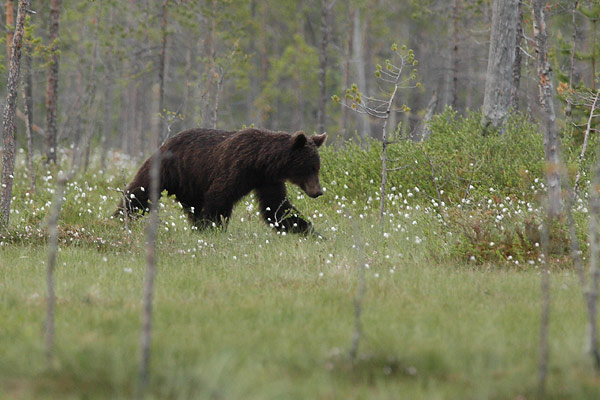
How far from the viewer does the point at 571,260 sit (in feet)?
23.3

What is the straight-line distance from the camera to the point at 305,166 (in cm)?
925

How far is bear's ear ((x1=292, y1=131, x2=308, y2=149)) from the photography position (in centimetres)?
891

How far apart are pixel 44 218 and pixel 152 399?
6949 mm

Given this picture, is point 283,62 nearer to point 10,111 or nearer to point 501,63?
point 501,63

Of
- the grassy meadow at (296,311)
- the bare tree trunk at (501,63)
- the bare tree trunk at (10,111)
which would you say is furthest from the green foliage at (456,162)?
the bare tree trunk at (10,111)

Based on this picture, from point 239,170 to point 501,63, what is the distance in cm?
683

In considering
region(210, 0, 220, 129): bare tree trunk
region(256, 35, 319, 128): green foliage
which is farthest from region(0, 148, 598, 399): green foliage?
region(256, 35, 319, 128): green foliage

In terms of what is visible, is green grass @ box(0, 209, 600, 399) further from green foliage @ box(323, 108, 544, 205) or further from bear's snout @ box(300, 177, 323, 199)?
green foliage @ box(323, 108, 544, 205)

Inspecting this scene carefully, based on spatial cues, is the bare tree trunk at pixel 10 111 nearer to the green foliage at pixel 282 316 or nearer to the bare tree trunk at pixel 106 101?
the green foliage at pixel 282 316

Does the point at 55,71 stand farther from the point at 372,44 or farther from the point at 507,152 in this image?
the point at 372,44

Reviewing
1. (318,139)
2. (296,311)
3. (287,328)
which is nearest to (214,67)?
(318,139)

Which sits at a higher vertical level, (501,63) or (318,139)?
(501,63)

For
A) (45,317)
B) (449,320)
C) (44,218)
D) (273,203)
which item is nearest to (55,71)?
(44,218)

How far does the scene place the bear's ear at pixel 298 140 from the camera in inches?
351
